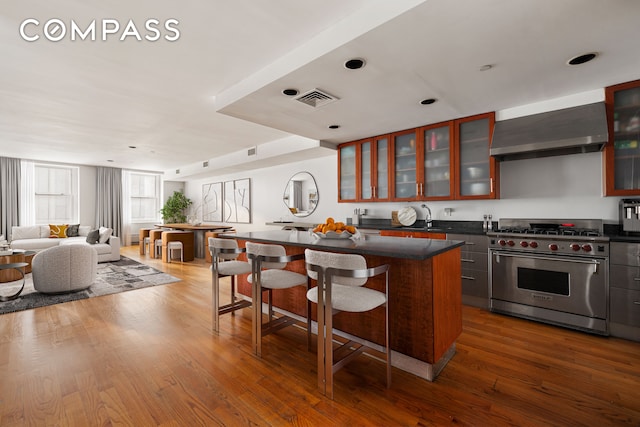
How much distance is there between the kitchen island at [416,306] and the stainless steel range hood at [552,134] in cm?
176

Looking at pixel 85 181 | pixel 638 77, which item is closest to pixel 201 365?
pixel 638 77

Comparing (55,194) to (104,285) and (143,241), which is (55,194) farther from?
(104,285)

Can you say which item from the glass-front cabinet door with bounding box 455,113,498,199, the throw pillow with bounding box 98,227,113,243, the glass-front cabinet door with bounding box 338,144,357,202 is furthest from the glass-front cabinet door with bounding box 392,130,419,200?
the throw pillow with bounding box 98,227,113,243

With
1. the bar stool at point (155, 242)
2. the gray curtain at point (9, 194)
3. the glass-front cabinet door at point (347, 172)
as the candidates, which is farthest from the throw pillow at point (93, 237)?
the glass-front cabinet door at point (347, 172)

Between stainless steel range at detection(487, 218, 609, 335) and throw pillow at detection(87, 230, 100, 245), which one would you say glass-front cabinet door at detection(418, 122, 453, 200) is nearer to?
stainless steel range at detection(487, 218, 609, 335)

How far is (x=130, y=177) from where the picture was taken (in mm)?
9508

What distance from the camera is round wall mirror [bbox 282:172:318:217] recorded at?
19.5 ft

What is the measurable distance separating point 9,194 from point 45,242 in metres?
2.20

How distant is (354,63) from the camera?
239 cm

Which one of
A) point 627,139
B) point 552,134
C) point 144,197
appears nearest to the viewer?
point 627,139

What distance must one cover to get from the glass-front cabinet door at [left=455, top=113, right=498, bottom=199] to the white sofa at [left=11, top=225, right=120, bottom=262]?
7306 mm

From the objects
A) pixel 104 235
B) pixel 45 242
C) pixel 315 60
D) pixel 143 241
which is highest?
pixel 315 60

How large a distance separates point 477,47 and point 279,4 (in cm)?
151

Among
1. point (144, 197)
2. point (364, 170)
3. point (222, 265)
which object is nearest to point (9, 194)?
point (144, 197)
